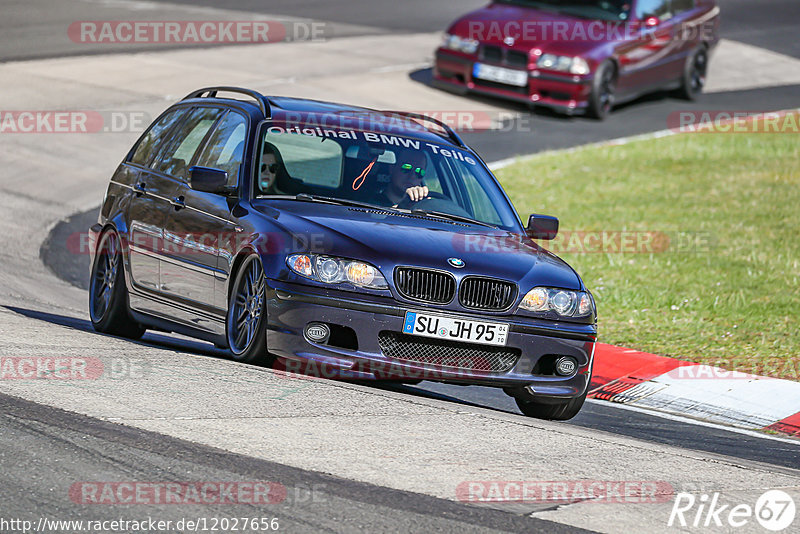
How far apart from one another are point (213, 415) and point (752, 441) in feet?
12.0

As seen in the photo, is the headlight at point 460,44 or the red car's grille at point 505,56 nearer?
the red car's grille at point 505,56

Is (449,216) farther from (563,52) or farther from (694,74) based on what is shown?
(694,74)

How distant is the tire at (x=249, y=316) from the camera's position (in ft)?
24.6

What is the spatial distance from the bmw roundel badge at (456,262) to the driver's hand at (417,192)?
41.2 inches

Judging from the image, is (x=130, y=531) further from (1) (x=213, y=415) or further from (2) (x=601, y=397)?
(2) (x=601, y=397)

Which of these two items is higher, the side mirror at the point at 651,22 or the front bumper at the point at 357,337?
the side mirror at the point at 651,22

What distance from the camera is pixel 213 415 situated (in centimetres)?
631

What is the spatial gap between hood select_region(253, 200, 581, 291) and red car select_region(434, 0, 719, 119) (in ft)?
38.9

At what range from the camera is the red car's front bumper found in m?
19.8

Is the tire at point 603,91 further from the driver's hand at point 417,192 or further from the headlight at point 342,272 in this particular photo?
the headlight at point 342,272

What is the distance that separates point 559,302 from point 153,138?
3456mm
